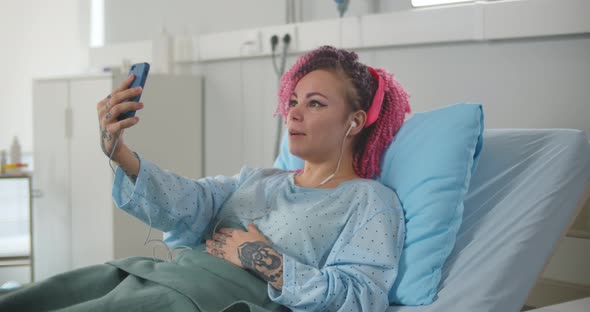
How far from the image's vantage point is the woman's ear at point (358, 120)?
5.79 feet

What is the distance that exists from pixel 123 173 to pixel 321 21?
1425 millimetres

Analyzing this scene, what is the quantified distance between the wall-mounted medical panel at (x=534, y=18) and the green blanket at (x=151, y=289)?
1.19 m

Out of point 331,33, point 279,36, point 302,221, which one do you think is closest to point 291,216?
point 302,221

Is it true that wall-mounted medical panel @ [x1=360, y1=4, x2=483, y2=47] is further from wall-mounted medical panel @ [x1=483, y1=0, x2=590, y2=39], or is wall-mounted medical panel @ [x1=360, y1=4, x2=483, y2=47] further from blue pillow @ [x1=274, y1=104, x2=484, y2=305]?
blue pillow @ [x1=274, y1=104, x2=484, y2=305]

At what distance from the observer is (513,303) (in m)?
1.51

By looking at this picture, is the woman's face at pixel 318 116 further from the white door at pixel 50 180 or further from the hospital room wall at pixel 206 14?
the white door at pixel 50 180

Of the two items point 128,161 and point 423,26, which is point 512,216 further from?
point 423,26

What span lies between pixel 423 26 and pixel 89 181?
1687 mm

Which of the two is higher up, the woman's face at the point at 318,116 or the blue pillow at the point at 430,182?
the woman's face at the point at 318,116

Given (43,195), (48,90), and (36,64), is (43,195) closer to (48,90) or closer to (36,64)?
(48,90)

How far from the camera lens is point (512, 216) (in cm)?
162

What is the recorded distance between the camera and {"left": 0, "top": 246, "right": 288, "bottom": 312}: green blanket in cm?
136

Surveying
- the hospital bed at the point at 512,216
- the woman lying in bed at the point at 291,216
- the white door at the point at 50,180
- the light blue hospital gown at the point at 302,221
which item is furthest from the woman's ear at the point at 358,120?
the white door at the point at 50,180

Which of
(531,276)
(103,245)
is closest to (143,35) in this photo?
(103,245)
